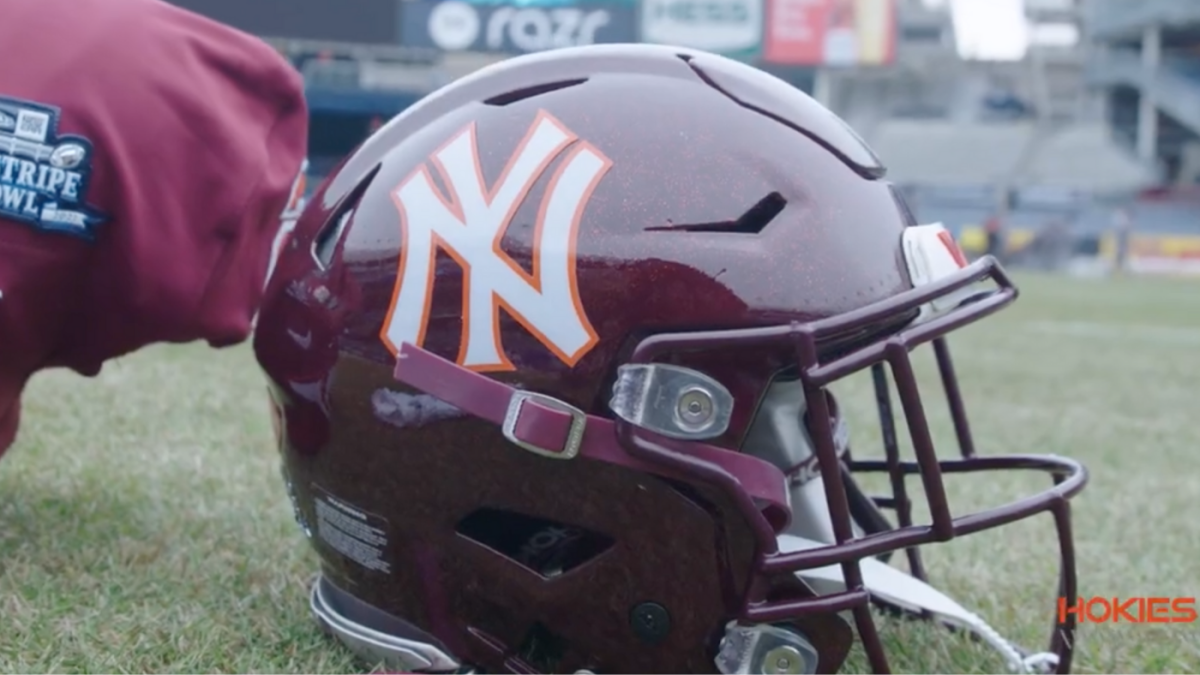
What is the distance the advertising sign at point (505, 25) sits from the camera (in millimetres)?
15539

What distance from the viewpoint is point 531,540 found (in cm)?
128

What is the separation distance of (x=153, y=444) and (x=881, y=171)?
5.24 feet

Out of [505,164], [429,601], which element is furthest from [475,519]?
[505,164]

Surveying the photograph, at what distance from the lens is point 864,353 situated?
1.08 meters

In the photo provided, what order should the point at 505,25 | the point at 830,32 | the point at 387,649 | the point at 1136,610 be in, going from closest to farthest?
1. the point at 387,649
2. the point at 1136,610
3. the point at 505,25
4. the point at 830,32

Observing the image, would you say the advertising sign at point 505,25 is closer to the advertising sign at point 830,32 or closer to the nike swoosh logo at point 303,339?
the advertising sign at point 830,32

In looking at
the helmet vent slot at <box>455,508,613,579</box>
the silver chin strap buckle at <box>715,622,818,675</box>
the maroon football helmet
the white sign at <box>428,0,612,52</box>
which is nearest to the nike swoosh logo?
the maroon football helmet

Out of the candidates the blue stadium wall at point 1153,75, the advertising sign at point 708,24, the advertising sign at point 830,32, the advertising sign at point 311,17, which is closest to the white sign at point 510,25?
the advertising sign at point 311,17

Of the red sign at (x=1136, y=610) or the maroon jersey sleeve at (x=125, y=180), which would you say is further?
the red sign at (x=1136, y=610)

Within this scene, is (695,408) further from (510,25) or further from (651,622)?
(510,25)

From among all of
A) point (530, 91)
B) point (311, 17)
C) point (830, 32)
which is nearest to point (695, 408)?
point (530, 91)

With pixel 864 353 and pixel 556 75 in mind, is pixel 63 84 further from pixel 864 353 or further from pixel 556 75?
pixel 864 353

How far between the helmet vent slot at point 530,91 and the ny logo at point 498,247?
4 centimetres

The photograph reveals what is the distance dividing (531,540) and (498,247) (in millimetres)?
305
